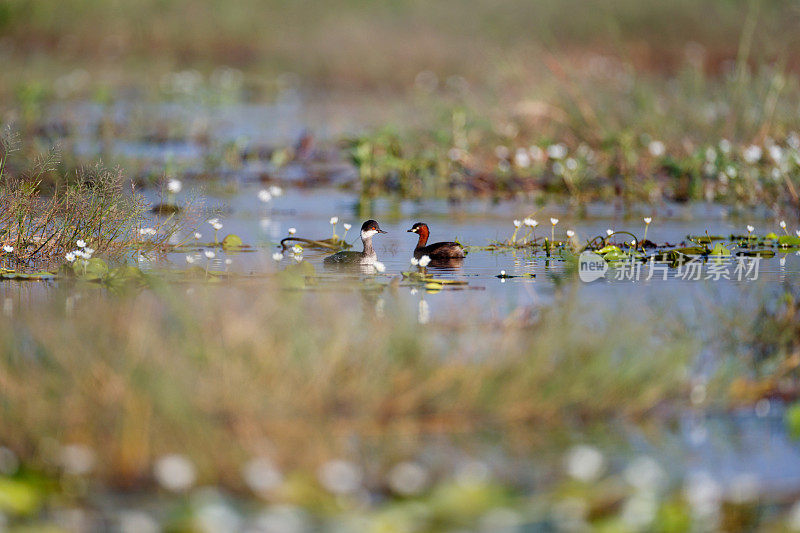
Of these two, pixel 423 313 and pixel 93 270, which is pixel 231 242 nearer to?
pixel 93 270

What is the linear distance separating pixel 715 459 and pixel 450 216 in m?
6.57

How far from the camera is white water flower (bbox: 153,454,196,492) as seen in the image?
3906mm

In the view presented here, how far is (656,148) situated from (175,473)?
8597 mm

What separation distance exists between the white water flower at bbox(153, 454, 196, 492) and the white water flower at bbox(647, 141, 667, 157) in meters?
8.44

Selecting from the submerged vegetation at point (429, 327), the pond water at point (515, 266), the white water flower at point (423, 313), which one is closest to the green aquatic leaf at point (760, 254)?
the pond water at point (515, 266)

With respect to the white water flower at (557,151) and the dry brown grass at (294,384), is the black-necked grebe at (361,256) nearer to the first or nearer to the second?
the dry brown grass at (294,384)

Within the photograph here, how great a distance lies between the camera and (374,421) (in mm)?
4582

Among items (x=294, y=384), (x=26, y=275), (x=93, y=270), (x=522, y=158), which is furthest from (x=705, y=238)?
(x=294, y=384)

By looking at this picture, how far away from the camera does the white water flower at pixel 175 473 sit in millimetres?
3906

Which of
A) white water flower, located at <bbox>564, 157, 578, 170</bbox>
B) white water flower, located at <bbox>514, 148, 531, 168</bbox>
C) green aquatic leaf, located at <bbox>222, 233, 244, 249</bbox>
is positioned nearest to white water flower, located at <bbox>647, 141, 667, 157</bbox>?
white water flower, located at <bbox>564, 157, 578, 170</bbox>

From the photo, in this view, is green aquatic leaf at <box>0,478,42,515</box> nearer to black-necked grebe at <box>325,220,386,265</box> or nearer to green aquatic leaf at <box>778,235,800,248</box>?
black-necked grebe at <box>325,220,386,265</box>

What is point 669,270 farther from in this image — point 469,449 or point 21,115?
point 21,115

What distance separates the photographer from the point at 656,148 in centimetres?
1184

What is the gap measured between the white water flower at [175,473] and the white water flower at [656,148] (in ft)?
27.7
